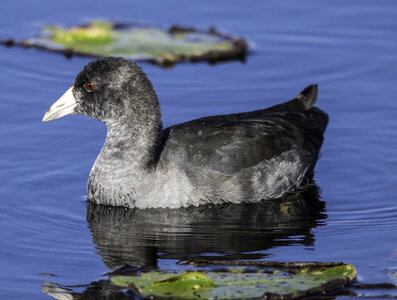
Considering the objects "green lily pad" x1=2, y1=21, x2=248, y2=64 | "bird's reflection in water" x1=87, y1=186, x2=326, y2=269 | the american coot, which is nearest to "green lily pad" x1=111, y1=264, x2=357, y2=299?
"bird's reflection in water" x1=87, y1=186, x2=326, y2=269

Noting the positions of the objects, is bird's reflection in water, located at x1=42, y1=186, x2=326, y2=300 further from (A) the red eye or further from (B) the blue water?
(A) the red eye

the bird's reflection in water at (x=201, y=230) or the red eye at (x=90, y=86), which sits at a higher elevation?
the red eye at (x=90, y=86)

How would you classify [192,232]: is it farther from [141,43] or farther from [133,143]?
[141,43]

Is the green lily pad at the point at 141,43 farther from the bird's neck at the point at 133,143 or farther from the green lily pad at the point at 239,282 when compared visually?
the green lily pad at the point at 239,282

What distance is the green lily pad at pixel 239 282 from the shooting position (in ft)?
24.8

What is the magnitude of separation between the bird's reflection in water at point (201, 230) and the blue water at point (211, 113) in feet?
0.07

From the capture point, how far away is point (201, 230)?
376 inches

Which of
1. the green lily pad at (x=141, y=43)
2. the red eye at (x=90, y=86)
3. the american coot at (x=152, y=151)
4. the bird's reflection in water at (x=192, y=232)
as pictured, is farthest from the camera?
the green lily pad at (x=141, y=43)

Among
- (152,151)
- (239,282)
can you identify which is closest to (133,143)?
(152,151)

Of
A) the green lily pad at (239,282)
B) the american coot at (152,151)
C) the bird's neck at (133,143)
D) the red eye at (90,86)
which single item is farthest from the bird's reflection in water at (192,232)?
the red eye at (90,86)

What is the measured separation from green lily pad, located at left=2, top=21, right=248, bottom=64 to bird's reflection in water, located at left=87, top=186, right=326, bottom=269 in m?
4.50

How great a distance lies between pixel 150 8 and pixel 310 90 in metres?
5.20

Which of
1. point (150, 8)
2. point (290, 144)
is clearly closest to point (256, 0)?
point (150, 8)

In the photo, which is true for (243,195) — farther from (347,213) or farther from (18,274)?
(18,274)
